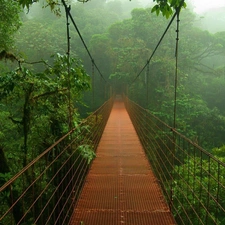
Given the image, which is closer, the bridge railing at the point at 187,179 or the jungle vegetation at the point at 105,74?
the bridge railing at the point at 187,179

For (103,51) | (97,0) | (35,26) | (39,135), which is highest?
(97,0)

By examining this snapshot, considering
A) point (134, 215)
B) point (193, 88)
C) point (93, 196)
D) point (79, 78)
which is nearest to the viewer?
point (134, 215)

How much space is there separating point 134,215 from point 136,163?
1.21 metres

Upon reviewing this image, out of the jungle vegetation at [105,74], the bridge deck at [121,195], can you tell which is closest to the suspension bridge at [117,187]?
the bridge deck at [121,195]

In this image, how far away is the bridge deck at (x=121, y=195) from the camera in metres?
1.68

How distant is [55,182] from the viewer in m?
2.96

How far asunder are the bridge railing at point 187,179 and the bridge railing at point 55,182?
2.23 ft

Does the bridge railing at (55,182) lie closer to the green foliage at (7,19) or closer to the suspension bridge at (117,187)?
the suspension bridge at (117,187)

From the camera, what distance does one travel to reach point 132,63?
10.7m

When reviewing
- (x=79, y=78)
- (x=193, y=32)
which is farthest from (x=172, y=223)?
(x=193, y=32)

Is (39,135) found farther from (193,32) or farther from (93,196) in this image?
(193,32)

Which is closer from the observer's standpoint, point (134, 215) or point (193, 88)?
point (134, 215)

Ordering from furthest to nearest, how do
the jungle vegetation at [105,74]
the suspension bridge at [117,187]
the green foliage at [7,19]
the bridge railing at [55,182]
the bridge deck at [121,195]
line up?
the green foliage at [7,19] → the jungle vegetation at [105,74] → the bridge deck at [121,195] → the suspension bridge at [117,187] → the bridge railing at [55,182]

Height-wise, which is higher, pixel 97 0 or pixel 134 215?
pixel 97 0
